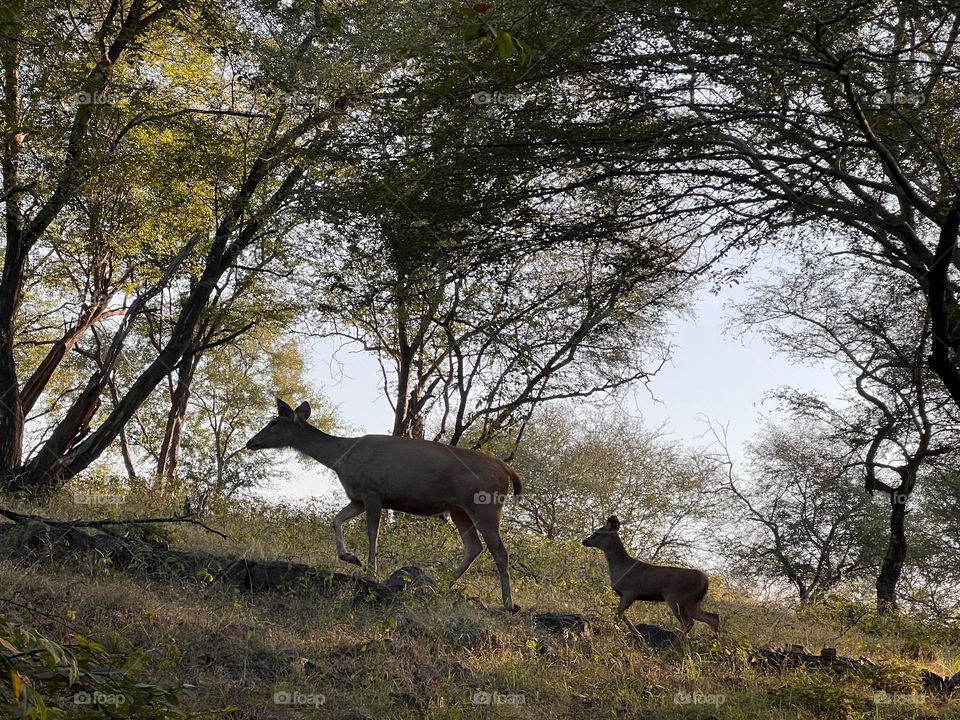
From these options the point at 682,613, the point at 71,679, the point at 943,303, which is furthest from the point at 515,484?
the point at 71,679

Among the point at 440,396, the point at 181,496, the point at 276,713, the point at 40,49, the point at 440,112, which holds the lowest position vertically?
the point at 276,713

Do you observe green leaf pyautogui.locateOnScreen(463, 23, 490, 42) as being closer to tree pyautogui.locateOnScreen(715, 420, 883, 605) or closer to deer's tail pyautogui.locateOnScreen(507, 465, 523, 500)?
deer's tail pyautogui.locateOnScreen(507, 465, 523, 500)

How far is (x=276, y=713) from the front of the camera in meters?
7.76

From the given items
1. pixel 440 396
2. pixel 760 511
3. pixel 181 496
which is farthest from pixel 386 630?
pixel 760 511

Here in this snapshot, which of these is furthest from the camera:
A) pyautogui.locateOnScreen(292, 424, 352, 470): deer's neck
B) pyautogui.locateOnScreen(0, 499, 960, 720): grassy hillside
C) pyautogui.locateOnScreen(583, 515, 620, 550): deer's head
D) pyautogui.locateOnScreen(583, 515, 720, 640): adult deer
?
pyautogui.locateOnScreen(292, 424, 352, 470): deer's neck

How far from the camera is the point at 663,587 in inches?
448

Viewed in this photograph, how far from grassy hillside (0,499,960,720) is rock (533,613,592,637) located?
0.15m

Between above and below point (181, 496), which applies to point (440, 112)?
above

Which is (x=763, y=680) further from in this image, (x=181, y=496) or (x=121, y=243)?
(x=121, y=243)

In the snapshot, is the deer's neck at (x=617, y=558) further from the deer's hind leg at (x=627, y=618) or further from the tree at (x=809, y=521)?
the tree at (x=809, y=521)

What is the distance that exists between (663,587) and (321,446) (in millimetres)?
5025

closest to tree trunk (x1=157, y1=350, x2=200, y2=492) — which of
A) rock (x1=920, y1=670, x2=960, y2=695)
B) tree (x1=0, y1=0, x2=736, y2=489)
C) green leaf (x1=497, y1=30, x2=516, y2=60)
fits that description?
tree (x1=0, y1=0, x2=736, y2=489)

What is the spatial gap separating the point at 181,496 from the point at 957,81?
583 inches

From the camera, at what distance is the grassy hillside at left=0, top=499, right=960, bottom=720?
27.1ft
